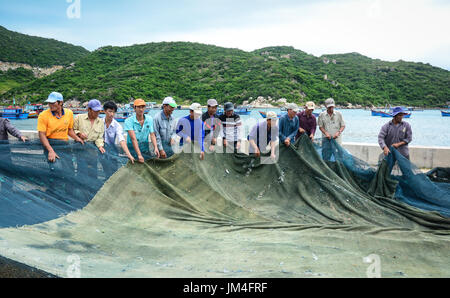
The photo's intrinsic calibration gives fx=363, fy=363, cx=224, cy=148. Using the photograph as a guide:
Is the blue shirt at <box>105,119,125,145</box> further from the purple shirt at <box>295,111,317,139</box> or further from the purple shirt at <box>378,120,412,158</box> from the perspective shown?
the purple shirt at <box>378,120,412,158</box>

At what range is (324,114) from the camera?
755cm

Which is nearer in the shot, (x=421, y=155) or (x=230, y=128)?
(x=230, y=128)

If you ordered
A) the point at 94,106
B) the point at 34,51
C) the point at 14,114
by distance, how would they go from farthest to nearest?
the point at 34,51, the point at 14,114, the point at 94,106

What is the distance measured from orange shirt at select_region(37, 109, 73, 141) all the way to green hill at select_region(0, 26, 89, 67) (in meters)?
104

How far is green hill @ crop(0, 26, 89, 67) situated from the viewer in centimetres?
9525

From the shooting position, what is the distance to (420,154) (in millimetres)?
8906

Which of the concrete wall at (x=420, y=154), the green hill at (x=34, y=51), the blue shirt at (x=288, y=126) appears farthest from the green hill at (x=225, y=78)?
the blue shirt at (x=288, y=126)

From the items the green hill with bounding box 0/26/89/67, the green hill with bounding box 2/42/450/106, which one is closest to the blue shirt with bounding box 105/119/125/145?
the green hill with bounding box 2/42/450/106

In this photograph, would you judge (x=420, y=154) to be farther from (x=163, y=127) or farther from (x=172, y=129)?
(x=163, y=127)

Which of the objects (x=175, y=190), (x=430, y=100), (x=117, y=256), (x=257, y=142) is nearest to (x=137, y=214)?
(x=175, y=190)

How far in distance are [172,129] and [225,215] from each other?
1.86 metres

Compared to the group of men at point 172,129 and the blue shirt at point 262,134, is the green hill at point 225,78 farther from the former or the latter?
the blue shirt at point 262,134

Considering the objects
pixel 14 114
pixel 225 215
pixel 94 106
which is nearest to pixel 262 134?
pixel 225 215
